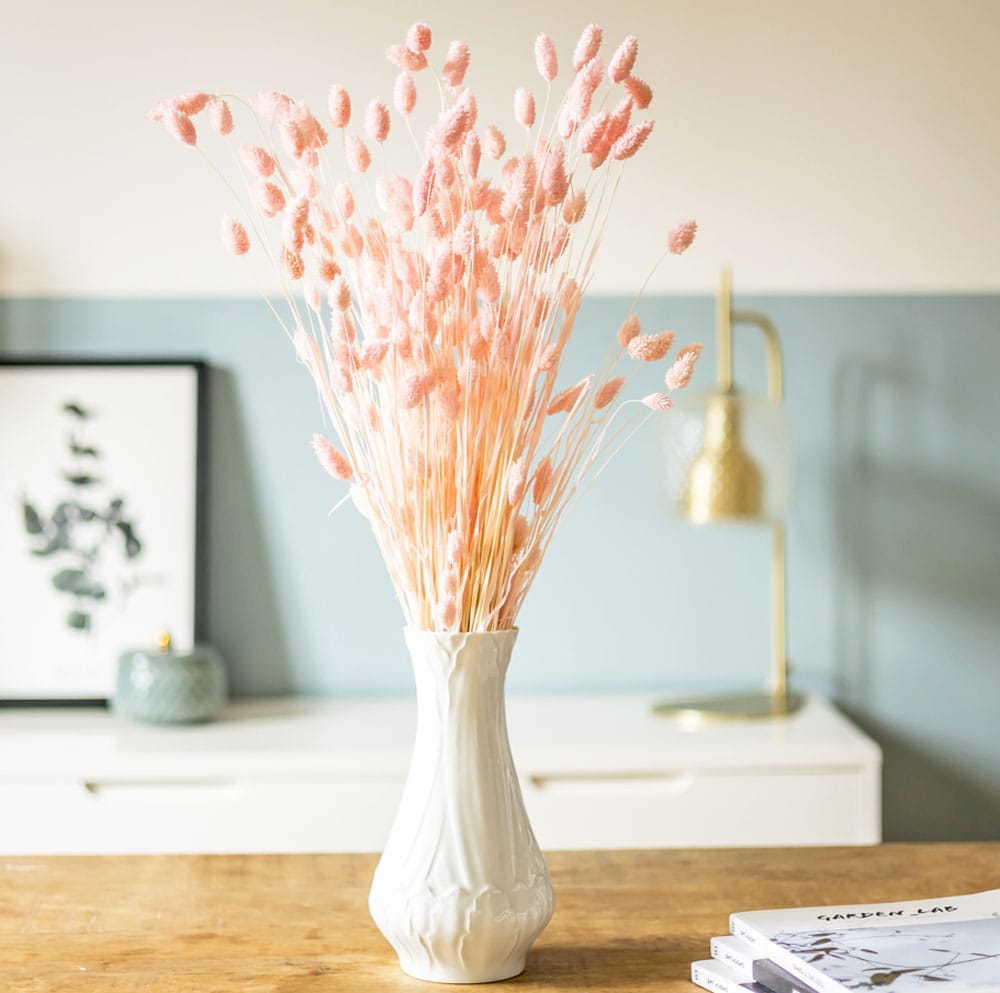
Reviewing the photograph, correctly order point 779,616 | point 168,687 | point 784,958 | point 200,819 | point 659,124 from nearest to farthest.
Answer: point 784,958 → point 200,819 → point 168,687 → point 779,616 → point 659,124

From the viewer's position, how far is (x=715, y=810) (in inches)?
81.0

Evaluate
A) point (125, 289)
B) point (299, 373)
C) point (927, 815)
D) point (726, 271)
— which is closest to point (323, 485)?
point (299, 373)

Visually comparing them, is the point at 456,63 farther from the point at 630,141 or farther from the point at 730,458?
the point at 730,458

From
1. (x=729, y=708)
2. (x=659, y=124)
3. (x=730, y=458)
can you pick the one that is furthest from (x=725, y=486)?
(x=659, y=124)

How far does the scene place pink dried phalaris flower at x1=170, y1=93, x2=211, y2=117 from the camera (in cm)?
88

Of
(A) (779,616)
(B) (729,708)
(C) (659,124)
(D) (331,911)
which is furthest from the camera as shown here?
(C) (659,124)

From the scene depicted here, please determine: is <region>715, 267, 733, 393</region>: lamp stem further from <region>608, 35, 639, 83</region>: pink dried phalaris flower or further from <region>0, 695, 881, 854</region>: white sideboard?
<region>608, 35, 639, 83</region>: pink dried phalaris flower

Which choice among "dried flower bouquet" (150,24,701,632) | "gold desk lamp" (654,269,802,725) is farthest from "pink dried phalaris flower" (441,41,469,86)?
"gold desk lamp" (654,269,802,725)

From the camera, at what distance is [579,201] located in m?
0.93

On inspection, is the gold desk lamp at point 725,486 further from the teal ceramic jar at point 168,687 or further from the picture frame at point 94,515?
the picture frame at point 94,515

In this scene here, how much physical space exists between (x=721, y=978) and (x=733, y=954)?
0.09ft

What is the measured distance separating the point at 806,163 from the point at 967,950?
195 centimetres

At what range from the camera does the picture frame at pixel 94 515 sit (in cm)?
245

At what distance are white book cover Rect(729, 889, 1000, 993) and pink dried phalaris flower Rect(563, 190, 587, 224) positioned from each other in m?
0.56
